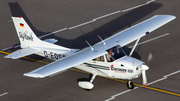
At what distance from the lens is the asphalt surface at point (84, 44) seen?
16.3 meters

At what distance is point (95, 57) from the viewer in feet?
50.7

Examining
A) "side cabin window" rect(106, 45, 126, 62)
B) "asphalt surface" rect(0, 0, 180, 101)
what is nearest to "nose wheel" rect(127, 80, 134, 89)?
"asphalt surface" rect(0, 0, 180, 101)

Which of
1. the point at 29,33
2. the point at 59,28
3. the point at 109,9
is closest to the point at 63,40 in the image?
the point at 59,28

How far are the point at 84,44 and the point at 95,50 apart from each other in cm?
483

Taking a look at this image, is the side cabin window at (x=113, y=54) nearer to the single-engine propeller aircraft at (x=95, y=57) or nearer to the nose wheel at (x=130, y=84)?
the single-engine propeller aircraft at (x=95, y=57)

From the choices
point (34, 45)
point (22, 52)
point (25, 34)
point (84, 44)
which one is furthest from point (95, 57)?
point (84, 44)

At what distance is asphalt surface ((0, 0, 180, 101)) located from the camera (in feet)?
53.6

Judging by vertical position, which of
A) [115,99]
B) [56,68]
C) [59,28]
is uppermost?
[59,28]

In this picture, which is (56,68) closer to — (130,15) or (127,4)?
(130,15)

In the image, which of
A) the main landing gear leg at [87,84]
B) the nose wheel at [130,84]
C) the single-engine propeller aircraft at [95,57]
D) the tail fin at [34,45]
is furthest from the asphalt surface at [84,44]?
the tail fin at [34,45]

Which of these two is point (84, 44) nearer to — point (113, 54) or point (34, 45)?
point (34, 45)

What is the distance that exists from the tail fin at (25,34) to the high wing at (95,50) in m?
3.41

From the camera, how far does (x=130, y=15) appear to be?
24.4m

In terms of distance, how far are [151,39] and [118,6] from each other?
19.5ft
